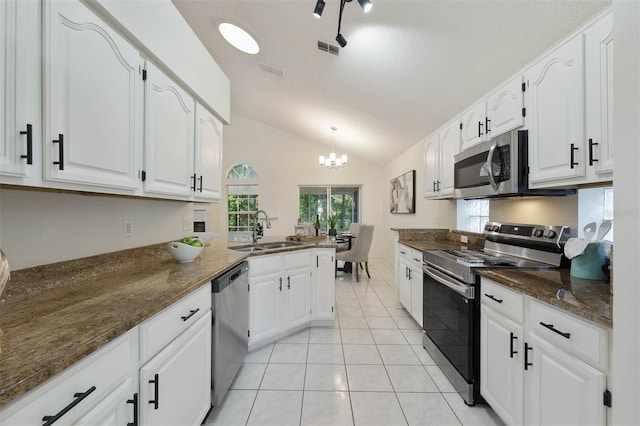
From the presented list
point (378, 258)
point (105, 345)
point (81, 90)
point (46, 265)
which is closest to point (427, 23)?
point (81, 90)

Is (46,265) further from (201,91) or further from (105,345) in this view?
(201,91)

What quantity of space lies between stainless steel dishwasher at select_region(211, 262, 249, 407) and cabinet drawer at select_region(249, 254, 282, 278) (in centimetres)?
13

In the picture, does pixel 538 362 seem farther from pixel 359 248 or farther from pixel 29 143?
pixel 359 248

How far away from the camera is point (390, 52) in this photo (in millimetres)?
2248

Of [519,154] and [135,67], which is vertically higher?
[135,67]

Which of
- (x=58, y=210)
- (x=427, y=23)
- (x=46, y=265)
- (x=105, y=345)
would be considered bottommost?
(x=105, y=345)

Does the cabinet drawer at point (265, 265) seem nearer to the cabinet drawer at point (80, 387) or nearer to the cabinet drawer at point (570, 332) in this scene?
the cabinet drawer at point (80, 387)

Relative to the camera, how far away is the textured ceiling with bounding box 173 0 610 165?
5.18 feet

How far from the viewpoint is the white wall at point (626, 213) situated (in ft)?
2.00

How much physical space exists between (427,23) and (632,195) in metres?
1.80

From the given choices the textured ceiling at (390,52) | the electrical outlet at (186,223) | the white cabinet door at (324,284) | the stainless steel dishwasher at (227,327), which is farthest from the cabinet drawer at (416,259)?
the electrical outlet at (186,223)

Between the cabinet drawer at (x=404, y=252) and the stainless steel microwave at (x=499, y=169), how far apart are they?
2.86 ft

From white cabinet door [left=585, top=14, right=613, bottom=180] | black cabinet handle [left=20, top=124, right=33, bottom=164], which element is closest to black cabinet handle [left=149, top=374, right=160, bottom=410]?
black cabinet handle [left=20, top=124, right=33, bottom=164]

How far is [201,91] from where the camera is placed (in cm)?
193
